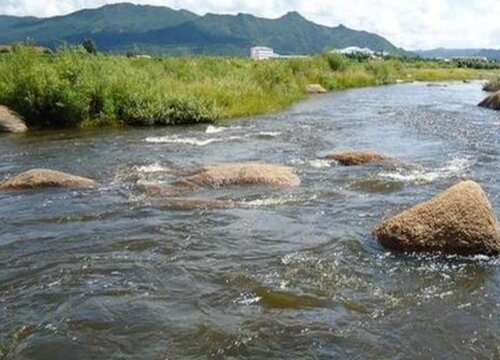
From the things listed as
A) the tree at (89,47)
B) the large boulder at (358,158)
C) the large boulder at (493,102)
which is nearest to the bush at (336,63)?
the tree at (89,47)

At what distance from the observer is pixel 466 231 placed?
36.3 ft

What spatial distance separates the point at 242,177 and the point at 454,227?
696 centimetres

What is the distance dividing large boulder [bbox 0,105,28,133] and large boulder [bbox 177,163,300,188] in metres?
15.6

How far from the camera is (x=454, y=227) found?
11.1m

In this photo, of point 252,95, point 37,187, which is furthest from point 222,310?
point 252,95

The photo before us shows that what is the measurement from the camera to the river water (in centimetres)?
811

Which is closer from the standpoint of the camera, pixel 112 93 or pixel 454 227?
pixel 454 227

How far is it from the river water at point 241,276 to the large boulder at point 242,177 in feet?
1.87

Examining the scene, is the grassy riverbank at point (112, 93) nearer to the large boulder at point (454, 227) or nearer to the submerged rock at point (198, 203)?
the submerged rock at point (198, 203)

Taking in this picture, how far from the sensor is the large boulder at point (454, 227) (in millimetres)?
11055

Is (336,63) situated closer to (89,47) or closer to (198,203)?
→ (89,47)

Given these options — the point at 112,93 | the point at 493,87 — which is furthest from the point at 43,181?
the point at 493,87

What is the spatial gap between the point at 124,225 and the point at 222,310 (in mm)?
4854

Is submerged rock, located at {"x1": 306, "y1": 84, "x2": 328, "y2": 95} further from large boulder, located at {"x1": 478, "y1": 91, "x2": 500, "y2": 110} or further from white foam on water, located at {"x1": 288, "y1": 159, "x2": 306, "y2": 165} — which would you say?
white foam on water, located at {"x1": 288, "y1": 159, "x2": 306, "y2": 165}
